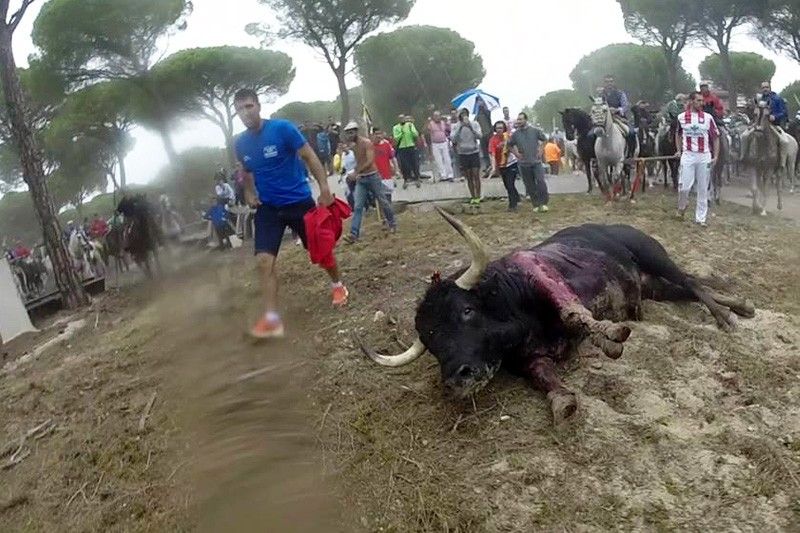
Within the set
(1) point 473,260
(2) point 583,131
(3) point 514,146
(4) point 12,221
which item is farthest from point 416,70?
(1) point 473,260

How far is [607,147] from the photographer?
45.4 feet

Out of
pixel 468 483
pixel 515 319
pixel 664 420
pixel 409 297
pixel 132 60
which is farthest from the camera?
pixel 409 297

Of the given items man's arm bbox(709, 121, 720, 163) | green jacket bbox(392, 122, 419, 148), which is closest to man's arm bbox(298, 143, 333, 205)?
man's arm bbox(709, 121, 720, 163)

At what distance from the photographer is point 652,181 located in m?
19.2

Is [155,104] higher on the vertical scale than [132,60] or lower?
lower

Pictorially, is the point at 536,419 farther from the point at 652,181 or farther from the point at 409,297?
the point at 652,181

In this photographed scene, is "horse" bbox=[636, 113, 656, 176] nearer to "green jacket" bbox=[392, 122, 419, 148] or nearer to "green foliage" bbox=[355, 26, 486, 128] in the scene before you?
"green jacket" bbox=[392, 122, 419, 148]

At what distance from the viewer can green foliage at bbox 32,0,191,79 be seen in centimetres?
523

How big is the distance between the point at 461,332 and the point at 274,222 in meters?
2.23

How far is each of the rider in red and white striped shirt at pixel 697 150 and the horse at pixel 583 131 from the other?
159 inches

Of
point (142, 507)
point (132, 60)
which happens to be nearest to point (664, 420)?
point (142, 507)

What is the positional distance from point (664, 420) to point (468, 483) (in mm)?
Result: 1336

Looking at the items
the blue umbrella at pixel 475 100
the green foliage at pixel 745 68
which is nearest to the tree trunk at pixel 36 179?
the blue umbrella at pixel 475 100

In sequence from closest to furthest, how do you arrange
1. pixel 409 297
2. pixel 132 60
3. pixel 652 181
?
pixel 132 60, pixel 409 297, pixel 652 181
